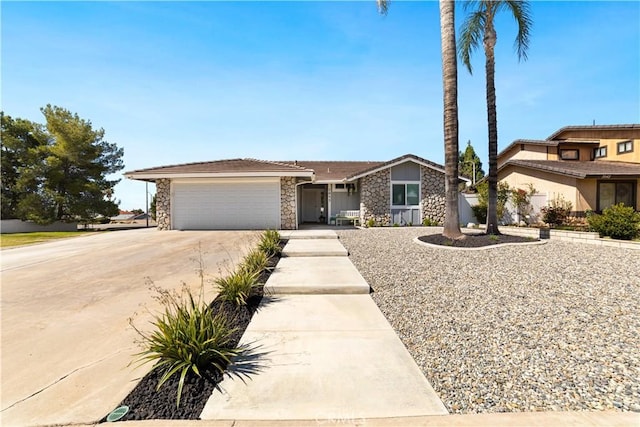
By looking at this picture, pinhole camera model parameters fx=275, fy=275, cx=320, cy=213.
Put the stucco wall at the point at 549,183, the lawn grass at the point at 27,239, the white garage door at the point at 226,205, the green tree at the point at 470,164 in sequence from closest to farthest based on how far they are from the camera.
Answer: the lawn grass at the point at 27,239 < the white garage door at the point at 226,205 < the stucco wall at the point at 549,183 < the green tree at the point at 470,164

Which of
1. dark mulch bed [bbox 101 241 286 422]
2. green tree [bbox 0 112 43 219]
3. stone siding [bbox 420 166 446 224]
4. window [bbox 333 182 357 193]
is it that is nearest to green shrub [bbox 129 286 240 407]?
dark mulch bed [bbox 101 241 286 422]

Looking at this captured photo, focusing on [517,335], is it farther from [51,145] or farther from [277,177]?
[51,145]

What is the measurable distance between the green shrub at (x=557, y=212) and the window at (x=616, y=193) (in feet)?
6.47

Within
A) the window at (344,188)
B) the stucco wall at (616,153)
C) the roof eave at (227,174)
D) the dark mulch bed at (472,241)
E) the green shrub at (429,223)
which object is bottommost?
the dark mulch bed at (472,241)

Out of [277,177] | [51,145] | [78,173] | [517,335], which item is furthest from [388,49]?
[51,145]

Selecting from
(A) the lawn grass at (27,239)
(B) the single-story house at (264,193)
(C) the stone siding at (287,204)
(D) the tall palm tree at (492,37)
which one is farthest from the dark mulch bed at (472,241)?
(A) the lawn grass at (27,239)

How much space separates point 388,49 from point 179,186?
Answer: 11.9 metres

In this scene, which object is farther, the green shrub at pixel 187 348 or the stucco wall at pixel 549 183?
the stucco wall at pixel 549 183

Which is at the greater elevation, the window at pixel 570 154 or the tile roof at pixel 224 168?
the window at pixel 570 154

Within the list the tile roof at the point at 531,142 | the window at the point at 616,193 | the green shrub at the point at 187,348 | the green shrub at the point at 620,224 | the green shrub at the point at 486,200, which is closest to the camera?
the green shrub at the point at 187,348

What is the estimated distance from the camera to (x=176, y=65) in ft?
33.9

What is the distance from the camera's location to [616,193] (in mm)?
15227

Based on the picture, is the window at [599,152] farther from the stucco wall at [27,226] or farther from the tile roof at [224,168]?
the stucco wall at [27,226]

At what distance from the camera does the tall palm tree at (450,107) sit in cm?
902
